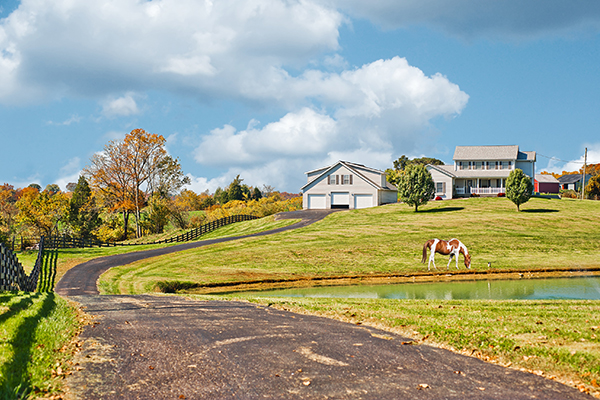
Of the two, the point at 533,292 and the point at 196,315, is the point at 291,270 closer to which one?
the point at 533,292

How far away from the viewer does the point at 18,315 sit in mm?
8969

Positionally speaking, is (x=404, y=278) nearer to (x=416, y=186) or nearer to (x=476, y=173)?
(x=416, y=186)

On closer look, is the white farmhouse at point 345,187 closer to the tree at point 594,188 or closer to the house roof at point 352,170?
the house roof at point 352,170

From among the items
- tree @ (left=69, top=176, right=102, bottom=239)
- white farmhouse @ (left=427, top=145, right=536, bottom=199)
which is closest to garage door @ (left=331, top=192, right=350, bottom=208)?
white farmhouse @ (left=427, top=145, right=536, bottom=199)

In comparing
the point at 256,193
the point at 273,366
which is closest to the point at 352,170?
the point at 256,193

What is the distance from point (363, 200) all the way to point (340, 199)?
11.6ft

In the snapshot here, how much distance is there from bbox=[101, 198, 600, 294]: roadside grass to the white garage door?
34.2 ft

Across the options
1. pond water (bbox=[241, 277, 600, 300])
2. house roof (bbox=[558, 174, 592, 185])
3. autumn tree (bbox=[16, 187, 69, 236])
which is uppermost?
house roof (bbox=[558, 174, 592, 185])

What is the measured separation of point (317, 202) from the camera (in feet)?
228

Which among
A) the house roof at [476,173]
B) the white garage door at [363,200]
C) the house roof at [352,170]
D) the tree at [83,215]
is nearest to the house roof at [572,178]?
the house roof at [476,173]

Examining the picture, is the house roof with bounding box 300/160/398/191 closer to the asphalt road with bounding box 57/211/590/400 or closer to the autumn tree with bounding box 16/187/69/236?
the autumn tree with bounding box 16/187/69/236

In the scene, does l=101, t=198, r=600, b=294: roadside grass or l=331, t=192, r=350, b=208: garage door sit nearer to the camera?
l=101, t=198, r=600, b=294: roadside grass

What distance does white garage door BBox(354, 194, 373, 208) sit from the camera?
66938 millimetres

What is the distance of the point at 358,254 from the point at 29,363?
97.1ft
